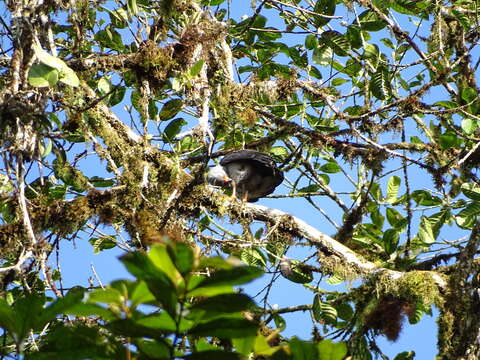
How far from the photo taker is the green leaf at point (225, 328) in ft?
2.94

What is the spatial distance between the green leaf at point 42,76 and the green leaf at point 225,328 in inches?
66.2

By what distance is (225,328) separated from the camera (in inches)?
35.5

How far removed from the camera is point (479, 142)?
10.5 feet

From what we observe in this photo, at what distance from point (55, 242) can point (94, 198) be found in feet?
0.83

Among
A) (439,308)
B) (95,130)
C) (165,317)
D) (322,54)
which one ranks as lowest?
(165,317)

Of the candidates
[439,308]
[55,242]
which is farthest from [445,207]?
[55,242]

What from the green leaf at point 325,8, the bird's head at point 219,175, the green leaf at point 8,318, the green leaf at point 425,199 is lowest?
the green leaf at point 8,318

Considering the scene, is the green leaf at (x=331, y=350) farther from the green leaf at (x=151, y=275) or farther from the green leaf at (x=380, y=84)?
the green leaf at (x=380, y=84)

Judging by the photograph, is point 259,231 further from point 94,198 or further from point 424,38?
point 424,38

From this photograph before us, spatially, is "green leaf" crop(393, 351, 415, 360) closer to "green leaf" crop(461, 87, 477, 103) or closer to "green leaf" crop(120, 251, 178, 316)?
"green leaf" crop(120, 251, 178, 316)

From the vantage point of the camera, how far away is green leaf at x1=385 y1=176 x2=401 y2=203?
3863 mm

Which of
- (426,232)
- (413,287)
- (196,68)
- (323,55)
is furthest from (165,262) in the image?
(323,55)

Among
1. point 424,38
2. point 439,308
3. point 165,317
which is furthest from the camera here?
point 424,38

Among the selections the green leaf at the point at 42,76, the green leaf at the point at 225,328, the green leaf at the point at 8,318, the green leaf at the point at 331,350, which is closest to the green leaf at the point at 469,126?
the green leaf at the point at 42,76
